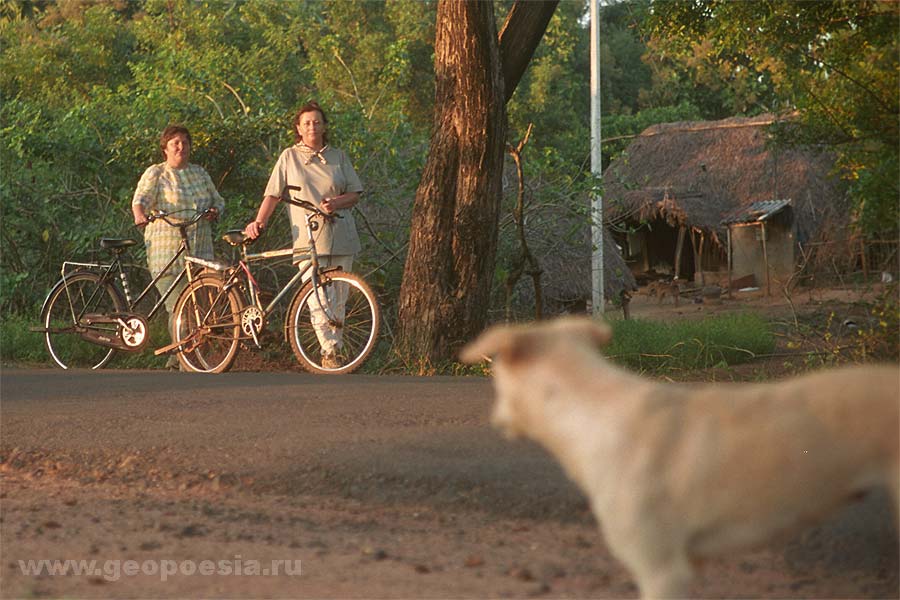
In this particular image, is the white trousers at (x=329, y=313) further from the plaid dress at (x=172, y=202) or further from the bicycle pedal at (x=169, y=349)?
the plaid dress at (x=172, y=202)

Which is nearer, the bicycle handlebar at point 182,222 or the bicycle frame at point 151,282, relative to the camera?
the bicycle handlebar at point 182,222

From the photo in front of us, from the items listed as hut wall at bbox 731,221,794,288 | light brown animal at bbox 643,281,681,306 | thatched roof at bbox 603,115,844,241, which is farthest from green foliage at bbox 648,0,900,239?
hut wall at bbox 731,221,794,288

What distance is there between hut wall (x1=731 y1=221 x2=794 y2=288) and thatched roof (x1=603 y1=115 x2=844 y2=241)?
621 millimetres

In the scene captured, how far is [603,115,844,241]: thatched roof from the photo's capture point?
31.8m

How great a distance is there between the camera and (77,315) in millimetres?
11422

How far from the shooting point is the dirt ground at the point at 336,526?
418 centimetres

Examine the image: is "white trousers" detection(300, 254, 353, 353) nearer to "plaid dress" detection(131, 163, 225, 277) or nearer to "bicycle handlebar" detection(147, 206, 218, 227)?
"bicycle handlebar" detection(147, 206, 218, 227)

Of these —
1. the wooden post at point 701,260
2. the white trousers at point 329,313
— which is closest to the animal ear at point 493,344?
the white trousers at point 329,313

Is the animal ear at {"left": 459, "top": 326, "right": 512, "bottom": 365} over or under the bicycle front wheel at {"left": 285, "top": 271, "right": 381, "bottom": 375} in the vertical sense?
over

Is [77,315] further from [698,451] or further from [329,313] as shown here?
[698,451]

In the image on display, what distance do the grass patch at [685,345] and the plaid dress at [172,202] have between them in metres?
3.95

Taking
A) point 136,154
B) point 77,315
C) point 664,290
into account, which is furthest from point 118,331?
point 664,290

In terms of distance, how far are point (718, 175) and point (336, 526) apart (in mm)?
30302

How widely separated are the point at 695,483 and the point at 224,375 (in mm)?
6847
